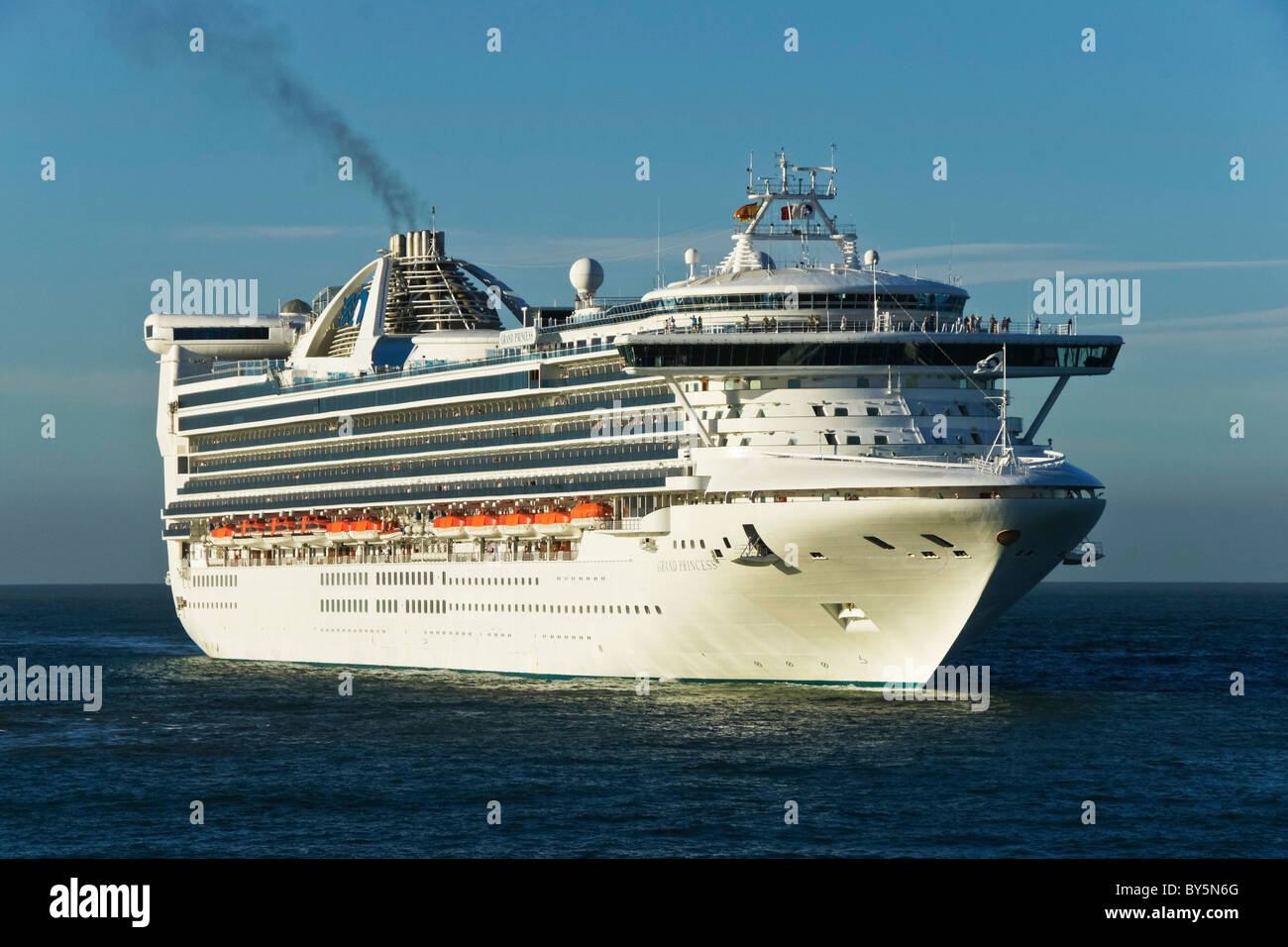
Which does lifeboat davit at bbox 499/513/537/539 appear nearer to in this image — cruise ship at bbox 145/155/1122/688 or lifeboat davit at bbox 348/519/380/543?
cruise ship at bbox 145/155/1122/688

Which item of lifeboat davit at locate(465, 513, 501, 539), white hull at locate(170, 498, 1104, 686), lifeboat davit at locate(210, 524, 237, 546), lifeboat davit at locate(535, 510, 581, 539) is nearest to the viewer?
white hull at locate(170, 498, 1104, 686)

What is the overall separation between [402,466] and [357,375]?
5.67m

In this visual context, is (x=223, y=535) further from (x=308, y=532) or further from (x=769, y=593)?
(x=769, y=593)

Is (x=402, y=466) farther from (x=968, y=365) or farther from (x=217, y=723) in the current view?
(x=968, y=365)

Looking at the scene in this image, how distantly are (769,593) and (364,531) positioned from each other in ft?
77.2

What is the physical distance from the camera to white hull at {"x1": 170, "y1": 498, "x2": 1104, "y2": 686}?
47.2m

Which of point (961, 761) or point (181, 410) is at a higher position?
point (181, 410)

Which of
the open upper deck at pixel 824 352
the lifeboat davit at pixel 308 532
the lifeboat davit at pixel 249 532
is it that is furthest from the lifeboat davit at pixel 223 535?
the open upper deck at pixel 824 352

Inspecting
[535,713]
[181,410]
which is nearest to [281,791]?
[535,713]

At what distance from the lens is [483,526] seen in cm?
6125

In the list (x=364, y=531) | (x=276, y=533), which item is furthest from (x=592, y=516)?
(x=276, y=533)

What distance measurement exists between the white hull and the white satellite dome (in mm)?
11498

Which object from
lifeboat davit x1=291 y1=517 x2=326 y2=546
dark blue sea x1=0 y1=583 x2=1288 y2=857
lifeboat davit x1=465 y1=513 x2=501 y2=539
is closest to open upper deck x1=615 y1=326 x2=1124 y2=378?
dark blue sea x1=0 y1=583 x2=1288 y2=857

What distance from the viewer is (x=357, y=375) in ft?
232
